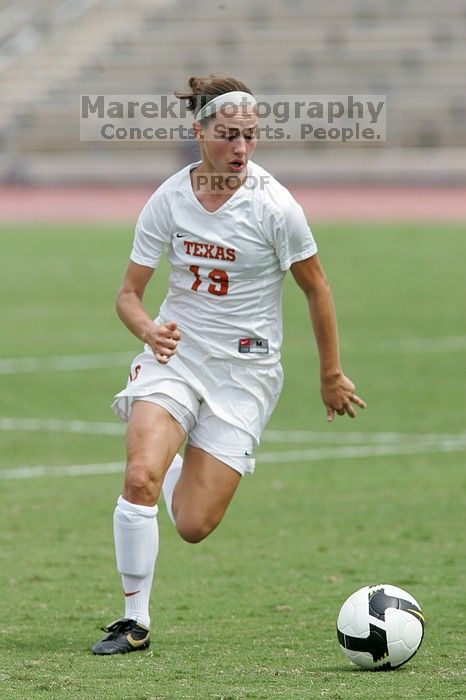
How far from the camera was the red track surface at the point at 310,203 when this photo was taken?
1178 inches

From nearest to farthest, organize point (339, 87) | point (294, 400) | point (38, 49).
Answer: point (294, 400) → point (339, 87) → point (38, 49)

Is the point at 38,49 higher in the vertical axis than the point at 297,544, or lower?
higher

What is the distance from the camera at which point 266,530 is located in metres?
8.39

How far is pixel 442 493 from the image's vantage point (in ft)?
30.3

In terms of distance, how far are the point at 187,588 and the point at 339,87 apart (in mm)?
31341

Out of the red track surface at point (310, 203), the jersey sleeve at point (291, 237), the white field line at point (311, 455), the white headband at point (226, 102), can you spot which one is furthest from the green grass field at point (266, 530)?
the red track surface at point (310, 203)

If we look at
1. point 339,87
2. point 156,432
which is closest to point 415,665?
point 156,432

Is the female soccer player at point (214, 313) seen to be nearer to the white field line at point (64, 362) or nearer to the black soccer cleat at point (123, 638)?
the black soccer cleat at point (123, 638)

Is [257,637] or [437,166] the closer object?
[257,637]

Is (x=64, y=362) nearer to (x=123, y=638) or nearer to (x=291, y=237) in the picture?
(x=291, y=237)

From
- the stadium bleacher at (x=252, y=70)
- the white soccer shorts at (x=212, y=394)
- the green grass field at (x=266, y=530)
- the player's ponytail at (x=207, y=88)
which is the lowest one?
the green grass field at (x=266, y=530)

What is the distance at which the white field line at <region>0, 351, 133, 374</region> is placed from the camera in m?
14.2

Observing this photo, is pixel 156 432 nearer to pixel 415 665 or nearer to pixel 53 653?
pixel 53 653

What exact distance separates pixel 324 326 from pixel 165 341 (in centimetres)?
71
